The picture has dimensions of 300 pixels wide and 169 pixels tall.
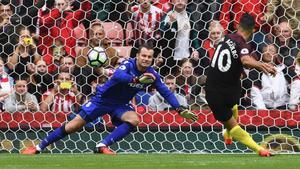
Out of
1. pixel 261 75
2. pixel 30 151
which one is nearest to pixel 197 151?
pixel 261 75

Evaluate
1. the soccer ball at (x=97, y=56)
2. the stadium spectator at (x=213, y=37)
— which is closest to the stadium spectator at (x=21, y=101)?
the soccer ball at (x=97, y=56)

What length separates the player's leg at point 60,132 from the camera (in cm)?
1112

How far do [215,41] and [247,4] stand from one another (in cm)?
75

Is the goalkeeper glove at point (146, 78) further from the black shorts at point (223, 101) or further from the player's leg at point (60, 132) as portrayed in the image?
the player's leg at point (60, 132)

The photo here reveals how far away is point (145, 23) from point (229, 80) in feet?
11.0

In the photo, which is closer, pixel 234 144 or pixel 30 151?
pixel 30 151

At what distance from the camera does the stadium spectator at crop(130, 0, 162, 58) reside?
13216 mm

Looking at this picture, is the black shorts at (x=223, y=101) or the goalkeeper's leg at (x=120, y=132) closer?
the black shorts at (x=223, y=101)

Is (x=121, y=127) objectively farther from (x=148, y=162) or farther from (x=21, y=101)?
(x=21, y=101)

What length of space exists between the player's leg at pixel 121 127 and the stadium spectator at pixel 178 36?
5.82 feet

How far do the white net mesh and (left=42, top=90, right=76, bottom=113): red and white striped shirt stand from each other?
14 millimetres

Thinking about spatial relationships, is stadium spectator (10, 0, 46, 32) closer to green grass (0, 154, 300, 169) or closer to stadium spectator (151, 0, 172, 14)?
stadium spectator (151, 0, 172, 14)

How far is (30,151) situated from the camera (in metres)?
11.2

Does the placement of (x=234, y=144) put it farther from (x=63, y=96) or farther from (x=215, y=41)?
(x=63, y=96)
